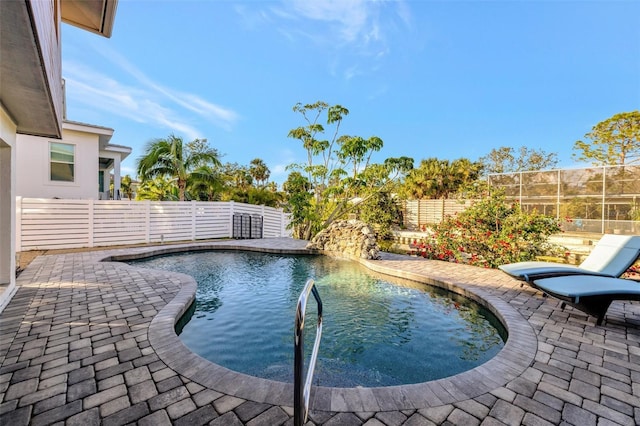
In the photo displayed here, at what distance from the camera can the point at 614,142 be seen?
2353 cm

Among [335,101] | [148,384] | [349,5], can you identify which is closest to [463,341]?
[148,384]

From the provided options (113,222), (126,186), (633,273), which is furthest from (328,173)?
(126,186)

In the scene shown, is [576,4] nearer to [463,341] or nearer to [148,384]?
[463,341]

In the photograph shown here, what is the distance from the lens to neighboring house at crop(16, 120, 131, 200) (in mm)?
10898

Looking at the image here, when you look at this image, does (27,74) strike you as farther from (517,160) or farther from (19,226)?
(517,160)

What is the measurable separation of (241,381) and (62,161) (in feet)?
45.4

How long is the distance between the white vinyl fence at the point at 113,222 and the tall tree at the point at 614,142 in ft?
93.6

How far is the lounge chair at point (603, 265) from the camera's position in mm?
4695

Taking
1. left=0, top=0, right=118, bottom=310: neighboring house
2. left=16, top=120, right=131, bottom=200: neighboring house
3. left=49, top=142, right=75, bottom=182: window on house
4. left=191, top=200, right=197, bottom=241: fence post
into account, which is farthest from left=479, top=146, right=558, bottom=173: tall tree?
left=49, top=142, right=75, bottom=182: window on house

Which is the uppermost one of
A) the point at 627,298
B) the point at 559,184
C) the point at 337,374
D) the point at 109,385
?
the point at 559,184

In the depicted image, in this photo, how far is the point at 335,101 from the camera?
14.9 m

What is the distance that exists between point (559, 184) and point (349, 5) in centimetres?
1237

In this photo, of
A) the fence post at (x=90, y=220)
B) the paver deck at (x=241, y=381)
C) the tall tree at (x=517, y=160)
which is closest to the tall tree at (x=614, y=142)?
the tall tree at (x=517, y=160)

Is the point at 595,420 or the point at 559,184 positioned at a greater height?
the point at 559,184
